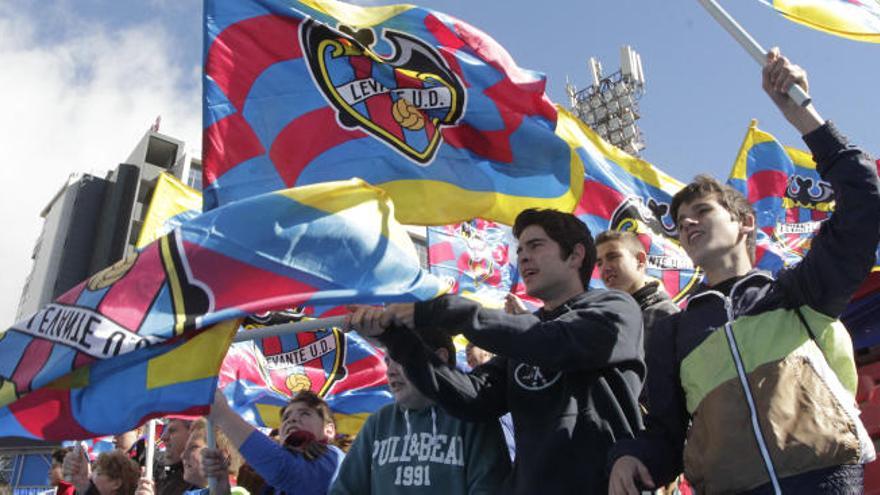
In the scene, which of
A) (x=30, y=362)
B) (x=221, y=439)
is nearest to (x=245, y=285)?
(x=30, y=362)

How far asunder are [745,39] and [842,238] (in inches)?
40.0

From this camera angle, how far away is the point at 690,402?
2.29 metres

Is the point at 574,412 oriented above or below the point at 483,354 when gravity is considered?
below

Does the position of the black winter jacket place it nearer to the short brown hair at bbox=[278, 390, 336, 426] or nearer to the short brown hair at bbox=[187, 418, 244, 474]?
the short brown hair at bbox=[278, 390, 336, 426]

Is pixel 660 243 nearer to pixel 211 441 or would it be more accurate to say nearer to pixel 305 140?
pixel 305 140

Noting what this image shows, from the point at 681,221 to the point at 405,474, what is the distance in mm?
1286

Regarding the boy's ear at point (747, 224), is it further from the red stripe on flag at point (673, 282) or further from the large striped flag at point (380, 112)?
the red stripe on flag at point (673, 282)

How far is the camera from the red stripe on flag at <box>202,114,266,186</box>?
4.18 meters

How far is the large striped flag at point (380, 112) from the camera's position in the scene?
14.4ft

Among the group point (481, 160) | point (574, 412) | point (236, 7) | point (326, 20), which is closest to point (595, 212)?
point (481, 160)

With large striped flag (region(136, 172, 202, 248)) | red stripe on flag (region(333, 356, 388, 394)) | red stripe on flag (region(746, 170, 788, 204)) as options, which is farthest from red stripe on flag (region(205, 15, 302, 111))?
red stripe on flag (region(746, 170, 788, 204))

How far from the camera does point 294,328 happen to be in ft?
10.4

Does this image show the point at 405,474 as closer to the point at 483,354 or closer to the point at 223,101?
the point at 483,354

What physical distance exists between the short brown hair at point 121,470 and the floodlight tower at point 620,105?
191ft
